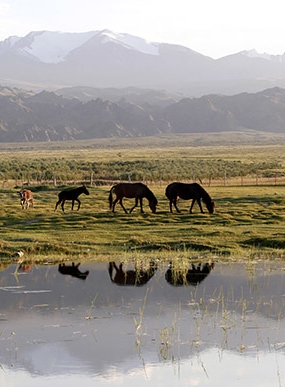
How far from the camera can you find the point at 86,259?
75.6ft

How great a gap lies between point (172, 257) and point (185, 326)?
26.6 ft

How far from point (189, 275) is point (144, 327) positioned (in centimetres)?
557

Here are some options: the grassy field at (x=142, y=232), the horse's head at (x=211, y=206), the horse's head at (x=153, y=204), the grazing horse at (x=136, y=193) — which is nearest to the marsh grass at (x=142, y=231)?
the grassy field at (x=142, y=232)

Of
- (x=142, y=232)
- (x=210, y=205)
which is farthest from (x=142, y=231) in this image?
(x=210, y=205)

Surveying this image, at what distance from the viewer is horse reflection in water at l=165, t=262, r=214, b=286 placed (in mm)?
19734

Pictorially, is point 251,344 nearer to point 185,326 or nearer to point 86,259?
point 185,326

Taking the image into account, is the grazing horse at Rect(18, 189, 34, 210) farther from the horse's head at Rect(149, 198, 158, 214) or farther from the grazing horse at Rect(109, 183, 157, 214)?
the horse's head at Rect(149, 198, 158, 214)

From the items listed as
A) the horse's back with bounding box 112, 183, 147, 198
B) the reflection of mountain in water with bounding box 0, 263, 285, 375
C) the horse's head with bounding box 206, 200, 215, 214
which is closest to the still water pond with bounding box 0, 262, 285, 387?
the reflection of mountain in water with bounding box 0, 263, 285, 375

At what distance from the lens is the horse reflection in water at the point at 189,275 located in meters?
19.7

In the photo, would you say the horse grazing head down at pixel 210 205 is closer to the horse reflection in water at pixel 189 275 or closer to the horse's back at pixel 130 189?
the horse's back at pixel 130 189

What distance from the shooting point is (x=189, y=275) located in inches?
810

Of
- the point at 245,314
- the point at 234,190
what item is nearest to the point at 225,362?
the point at 245,314

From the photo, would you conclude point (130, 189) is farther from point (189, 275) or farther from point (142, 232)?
point (189, 275)

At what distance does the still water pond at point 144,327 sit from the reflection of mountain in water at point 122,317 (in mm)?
20
